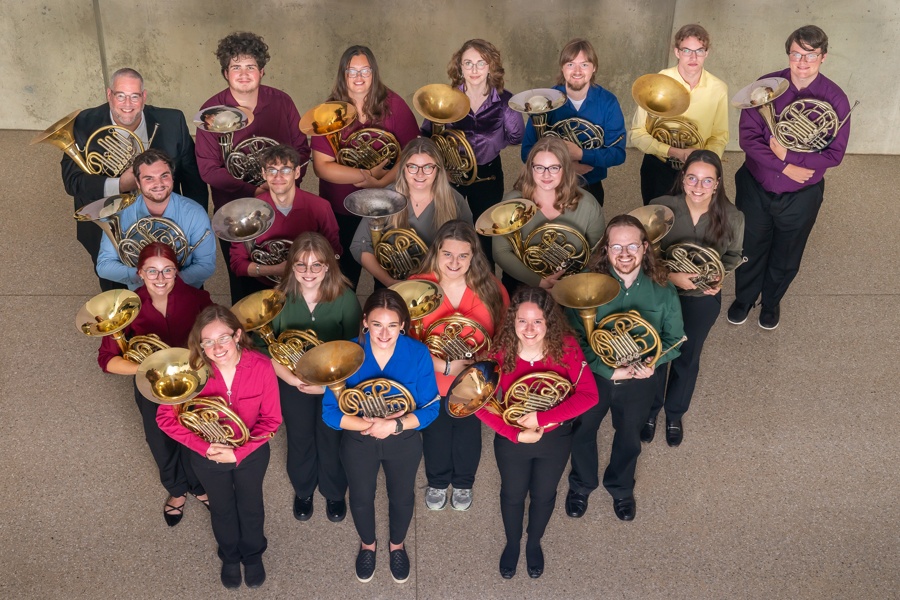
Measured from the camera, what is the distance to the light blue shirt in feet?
13.0

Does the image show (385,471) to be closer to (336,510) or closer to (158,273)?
(336,510)

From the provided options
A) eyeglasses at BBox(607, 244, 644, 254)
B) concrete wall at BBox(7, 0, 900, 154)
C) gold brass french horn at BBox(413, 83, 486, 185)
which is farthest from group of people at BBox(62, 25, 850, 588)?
concrete wall at BBox(7, 0, 900, 154)

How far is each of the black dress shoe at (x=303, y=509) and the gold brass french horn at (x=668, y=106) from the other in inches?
98.7

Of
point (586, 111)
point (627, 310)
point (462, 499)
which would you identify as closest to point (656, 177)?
point (586, 111)

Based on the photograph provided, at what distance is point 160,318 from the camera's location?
12.1 ft

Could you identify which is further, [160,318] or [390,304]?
[160,318]

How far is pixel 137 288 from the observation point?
388cm

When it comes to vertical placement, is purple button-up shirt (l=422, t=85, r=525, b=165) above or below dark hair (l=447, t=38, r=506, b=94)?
below

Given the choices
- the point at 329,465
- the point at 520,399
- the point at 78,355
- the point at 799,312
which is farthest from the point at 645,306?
the point at 78,355

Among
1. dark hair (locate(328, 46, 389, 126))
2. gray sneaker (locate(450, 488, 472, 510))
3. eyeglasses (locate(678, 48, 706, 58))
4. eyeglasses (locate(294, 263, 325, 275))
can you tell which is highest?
eyeglasses (locate(678, 48, 706, 58))

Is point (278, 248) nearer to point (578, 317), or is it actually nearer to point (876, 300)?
point (578, 317)

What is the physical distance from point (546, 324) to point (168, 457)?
5.86 feet

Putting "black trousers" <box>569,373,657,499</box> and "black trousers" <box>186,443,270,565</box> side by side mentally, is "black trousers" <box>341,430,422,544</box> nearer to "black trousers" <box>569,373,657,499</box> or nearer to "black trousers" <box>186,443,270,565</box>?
"black trousers" <box>186,443,270,565</box>

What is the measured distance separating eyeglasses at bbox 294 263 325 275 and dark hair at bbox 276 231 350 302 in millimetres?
21
